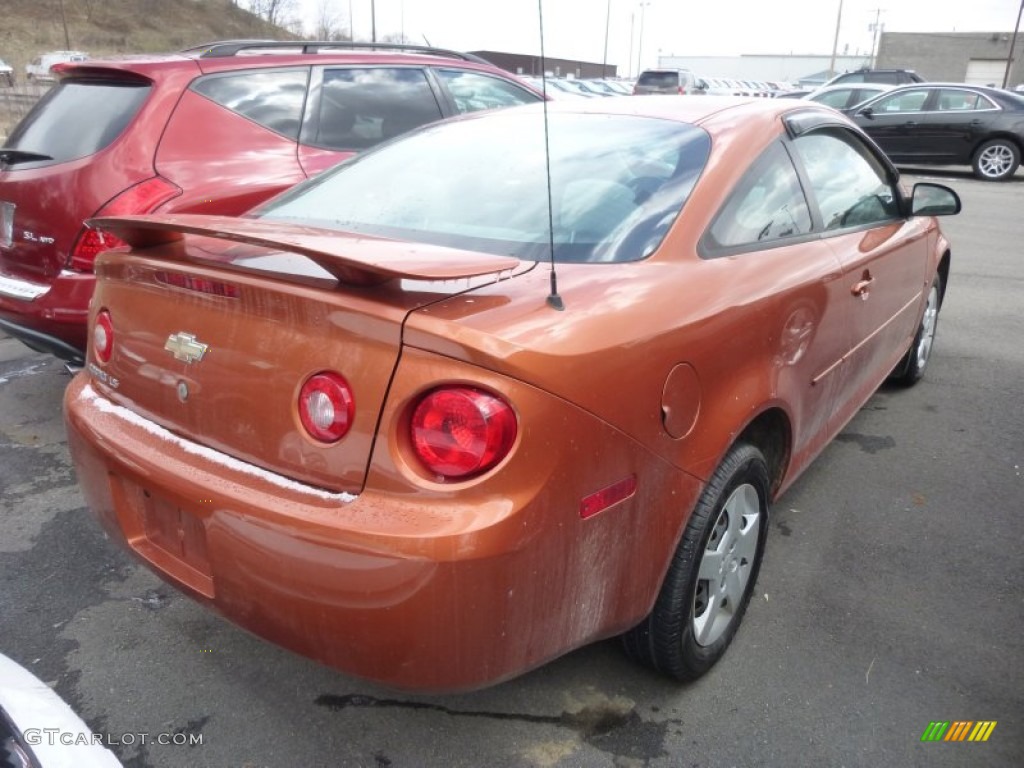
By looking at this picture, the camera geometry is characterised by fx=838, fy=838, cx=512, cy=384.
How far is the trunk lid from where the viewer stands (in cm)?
167

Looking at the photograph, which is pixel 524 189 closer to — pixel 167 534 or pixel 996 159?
pixel 167 534

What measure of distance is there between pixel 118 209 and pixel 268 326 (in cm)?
231

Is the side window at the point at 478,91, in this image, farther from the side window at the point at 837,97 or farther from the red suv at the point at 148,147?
the side window at the point at 837,97

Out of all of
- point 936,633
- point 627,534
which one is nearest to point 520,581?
point 627,534

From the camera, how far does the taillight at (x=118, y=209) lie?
363 cm

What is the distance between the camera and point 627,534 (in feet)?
6.06

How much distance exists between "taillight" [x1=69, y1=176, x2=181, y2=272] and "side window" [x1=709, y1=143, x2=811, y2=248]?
8.52 feet

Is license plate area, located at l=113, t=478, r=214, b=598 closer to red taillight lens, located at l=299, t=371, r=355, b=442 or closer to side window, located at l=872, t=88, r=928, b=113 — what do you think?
red taillight lens, located at l=299, t=371, r=355, b=442

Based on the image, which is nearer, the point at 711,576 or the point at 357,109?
the point at 711,576

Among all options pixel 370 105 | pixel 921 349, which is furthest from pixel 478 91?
pixel 921 349

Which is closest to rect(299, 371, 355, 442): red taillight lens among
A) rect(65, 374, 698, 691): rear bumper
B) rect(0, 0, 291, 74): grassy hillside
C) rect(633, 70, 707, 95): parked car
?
rect(65, 374, 698, 691): rear bumper

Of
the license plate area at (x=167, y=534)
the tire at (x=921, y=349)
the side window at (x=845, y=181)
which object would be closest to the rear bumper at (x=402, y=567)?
the license plate area at (x=167, y=534)

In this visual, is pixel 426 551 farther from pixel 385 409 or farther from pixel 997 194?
pixel 997 194

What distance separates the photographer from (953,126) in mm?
14102
